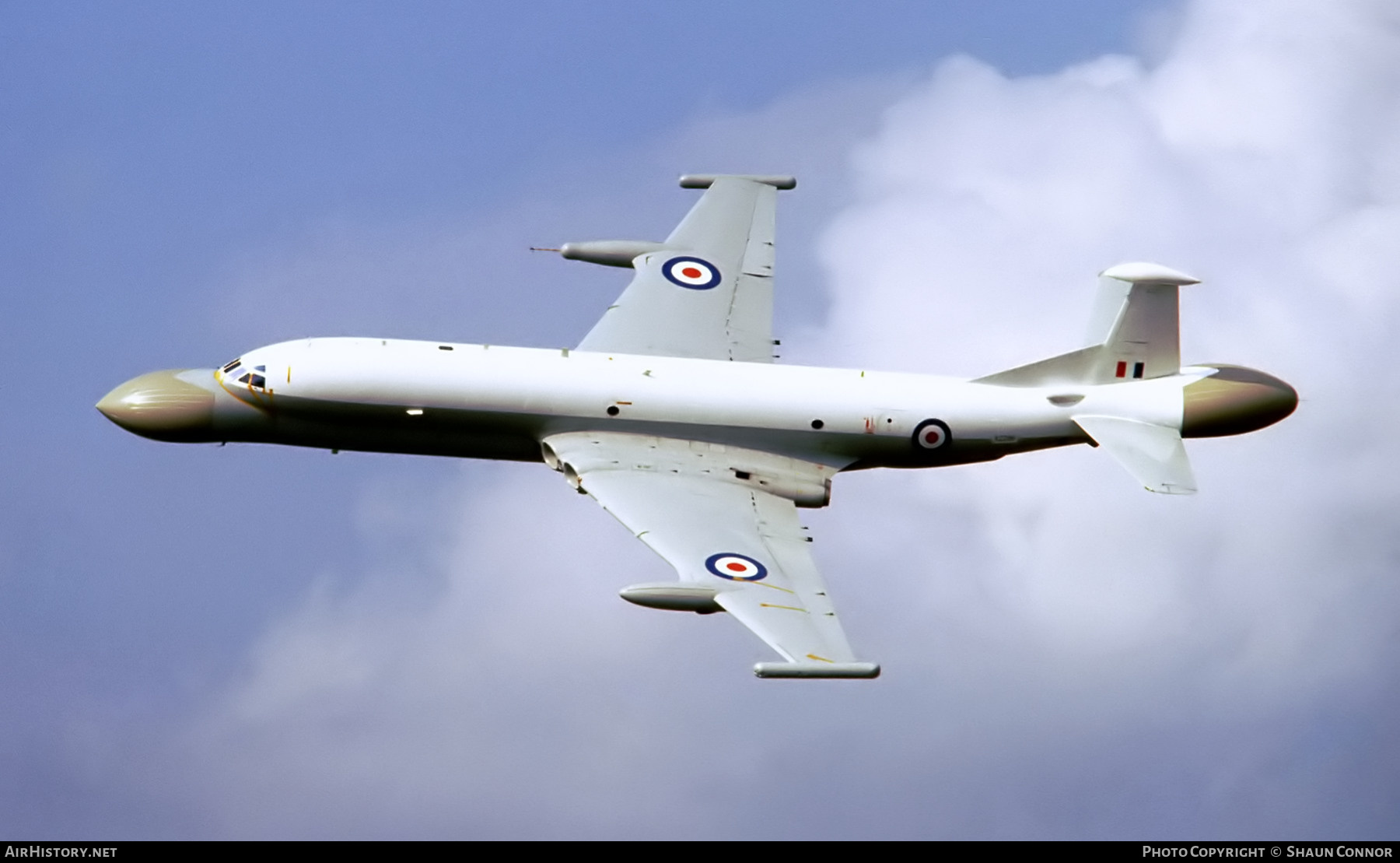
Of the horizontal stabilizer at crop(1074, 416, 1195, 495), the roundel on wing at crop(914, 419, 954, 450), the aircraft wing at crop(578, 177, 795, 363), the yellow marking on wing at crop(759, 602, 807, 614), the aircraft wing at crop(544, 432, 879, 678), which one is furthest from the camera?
the aircraft wing at crop(578, 177, 795, 363)

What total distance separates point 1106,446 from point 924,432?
3965 millimetres

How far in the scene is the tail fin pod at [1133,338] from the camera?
59312mm

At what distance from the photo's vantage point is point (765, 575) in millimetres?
54375

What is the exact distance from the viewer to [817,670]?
168 ft

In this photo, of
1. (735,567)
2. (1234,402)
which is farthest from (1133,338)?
(735,567)

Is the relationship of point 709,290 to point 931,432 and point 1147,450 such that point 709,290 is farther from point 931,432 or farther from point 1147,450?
point 1147,450

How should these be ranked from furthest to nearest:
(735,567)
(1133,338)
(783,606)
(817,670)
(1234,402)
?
(1133,338) < (1234,402) < (735,567) < (783,606) < (817,670)

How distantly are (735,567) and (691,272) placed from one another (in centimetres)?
1075

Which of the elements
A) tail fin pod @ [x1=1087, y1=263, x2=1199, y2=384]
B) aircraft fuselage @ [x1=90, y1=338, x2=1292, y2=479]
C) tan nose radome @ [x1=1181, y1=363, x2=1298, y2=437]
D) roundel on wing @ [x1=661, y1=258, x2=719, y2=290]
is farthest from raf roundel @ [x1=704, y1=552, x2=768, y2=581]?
tan nose radome @ [x1=1181, y1=363, x2=1298, y2=437]

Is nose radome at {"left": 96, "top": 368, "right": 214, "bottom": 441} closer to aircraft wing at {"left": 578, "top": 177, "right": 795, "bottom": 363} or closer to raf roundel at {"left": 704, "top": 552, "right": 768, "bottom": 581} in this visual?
aircraft wing at {"left": 578, "top": 177, "right": 795, "bottom": 363}

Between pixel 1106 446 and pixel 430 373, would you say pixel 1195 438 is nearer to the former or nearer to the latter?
pixel 1106 446

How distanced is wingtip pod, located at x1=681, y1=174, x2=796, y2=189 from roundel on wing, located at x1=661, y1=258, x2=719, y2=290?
3.25 meters

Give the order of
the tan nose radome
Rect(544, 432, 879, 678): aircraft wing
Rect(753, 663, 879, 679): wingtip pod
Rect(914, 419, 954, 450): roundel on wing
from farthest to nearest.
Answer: the tan nose radome
Rect(914, 419, 954, 450): roundel on wing
Rect(544, 432, 879, 678): aircraft wing
Rect(753, 663, 879, 679): wingtip pod

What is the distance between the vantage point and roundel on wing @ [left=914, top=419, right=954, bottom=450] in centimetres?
5828
